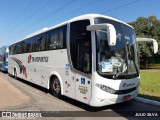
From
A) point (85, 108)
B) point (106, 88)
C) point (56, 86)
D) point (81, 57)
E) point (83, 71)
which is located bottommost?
point (85, 108)

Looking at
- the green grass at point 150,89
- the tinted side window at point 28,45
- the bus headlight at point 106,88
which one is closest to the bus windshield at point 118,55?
the bus headlight at point 106,88

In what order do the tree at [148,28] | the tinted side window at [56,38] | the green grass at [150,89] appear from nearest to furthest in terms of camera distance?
the tinted side window at [56,38] → the green grass at [150,89] → the tree at [148,28]

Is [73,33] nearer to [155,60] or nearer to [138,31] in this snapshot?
[138,31]

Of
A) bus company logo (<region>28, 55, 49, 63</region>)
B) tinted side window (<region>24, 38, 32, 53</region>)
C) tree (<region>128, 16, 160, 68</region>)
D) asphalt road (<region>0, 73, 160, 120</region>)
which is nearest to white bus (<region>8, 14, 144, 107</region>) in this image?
asphalt road (<region>0, 73, 160, 120</region>)

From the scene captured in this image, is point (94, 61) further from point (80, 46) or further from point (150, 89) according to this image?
point (150, 89)

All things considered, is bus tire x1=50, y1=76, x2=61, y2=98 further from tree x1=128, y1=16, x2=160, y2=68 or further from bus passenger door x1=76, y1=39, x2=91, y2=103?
tree x1=128, y1=16, x2=160, y2=68

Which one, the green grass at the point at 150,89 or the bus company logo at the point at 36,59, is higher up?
the bus company logo at the point at 36,59

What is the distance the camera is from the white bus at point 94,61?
20.2 ft

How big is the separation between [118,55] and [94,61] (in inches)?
38.2

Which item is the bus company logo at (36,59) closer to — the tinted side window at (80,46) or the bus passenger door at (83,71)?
the tinted side window at (80,46)

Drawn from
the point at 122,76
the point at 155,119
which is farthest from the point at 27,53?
the point at 155,119

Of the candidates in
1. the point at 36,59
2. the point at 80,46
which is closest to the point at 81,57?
→ the point at 80,46

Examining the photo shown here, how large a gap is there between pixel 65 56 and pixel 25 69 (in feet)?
20.6

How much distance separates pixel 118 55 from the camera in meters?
6.59
